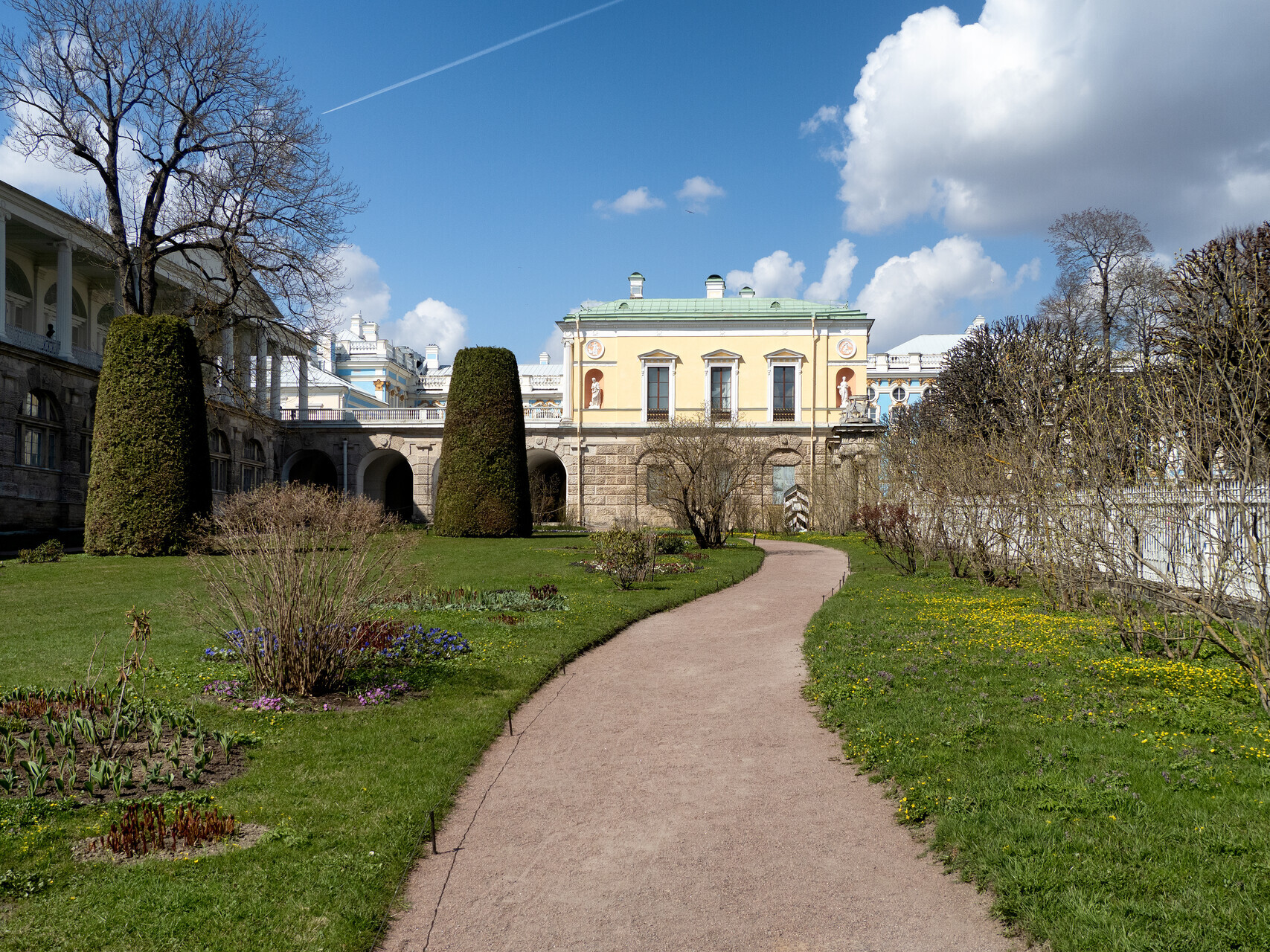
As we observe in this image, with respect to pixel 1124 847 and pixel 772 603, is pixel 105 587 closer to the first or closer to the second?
pixel 772 603

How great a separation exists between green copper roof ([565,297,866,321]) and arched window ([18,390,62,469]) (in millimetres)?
23138

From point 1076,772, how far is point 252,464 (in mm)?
38404

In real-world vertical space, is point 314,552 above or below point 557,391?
below

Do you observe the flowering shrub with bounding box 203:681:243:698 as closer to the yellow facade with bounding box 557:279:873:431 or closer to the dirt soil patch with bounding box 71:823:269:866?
the dirt soil patch with bounding box 71:823:269:866

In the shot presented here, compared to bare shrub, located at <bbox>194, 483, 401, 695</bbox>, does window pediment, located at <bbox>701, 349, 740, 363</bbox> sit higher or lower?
higher

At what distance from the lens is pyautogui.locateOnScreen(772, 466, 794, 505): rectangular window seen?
4094 cm

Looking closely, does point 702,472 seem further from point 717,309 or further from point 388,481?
point 388,481

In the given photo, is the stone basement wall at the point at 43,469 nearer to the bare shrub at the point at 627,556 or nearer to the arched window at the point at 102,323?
the arched window at the point at 102,323

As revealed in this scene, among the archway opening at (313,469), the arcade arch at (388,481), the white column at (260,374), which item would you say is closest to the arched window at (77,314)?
the white column at (260,374)

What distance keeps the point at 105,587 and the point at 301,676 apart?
980cm

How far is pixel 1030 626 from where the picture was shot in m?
11.0

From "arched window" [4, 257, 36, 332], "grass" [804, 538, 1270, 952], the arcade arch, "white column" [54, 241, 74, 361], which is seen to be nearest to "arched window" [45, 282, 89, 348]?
"arched window" [4, 257, 36, 332]

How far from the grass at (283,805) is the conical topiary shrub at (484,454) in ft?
52.0

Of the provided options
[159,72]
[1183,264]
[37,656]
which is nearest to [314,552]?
[37,656]
